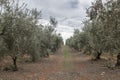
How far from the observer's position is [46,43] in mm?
53406

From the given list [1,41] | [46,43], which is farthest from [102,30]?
[46,43]

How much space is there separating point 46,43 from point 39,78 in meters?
31.4

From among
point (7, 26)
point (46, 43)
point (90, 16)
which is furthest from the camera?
point (46, 43)

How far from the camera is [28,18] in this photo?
28688 mm

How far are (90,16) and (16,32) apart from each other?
8709mm

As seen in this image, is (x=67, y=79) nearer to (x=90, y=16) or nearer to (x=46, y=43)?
(x=90, y=16)

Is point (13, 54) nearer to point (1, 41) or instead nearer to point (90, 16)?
point (1, 41)

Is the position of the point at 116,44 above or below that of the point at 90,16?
below

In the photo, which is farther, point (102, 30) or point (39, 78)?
point (102, 30)

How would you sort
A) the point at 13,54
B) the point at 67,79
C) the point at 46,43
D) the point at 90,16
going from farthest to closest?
the point at 46,43
the point at 90,16
the point at 13,54
the point at 67,79

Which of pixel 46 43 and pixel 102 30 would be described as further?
pixel 46 43

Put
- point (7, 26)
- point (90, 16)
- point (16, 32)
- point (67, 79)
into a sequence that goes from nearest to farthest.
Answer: point (67, 79) < point (7, 26) < point (16, 32) < point (90, 16)

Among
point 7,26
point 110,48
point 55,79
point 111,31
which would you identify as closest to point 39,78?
point 55,79

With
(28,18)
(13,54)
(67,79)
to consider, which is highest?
(28,18)
